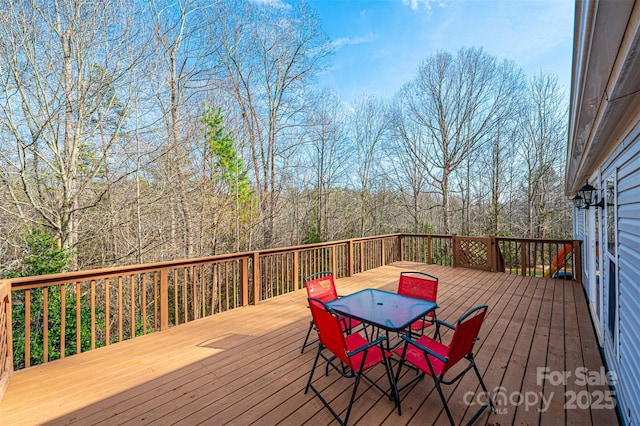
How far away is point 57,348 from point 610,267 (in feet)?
25.3

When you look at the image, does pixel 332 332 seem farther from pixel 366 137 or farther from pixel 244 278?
pixel 366 137

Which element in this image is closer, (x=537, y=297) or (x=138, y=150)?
(x=537, y=297)

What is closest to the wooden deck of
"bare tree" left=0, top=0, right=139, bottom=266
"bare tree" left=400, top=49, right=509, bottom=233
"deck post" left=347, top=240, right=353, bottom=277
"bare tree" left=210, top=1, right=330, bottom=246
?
"deck post" left=347, top=240, right=353, bottom=277

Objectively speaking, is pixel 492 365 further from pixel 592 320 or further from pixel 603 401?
pixel 592 320


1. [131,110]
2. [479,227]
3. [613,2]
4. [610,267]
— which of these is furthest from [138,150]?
[479,227]

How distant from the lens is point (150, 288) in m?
7.97

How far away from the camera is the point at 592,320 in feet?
12.0

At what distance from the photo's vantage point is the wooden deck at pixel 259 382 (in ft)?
6.46

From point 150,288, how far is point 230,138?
231 inches

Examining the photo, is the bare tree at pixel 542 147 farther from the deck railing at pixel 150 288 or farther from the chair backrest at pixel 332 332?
the chair backrest at pixel 332 332

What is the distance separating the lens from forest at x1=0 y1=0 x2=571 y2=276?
15.7ft

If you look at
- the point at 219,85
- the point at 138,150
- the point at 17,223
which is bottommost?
the point at 17,223

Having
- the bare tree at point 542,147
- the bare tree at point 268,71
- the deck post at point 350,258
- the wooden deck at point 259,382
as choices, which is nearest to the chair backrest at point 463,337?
the wooden deck at point 259,382

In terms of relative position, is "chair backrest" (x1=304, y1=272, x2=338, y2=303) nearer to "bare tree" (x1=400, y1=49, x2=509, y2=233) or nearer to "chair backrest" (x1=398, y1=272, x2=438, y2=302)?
"chair backrest" (x1=398, y1=272, x2=438, y2=302)
